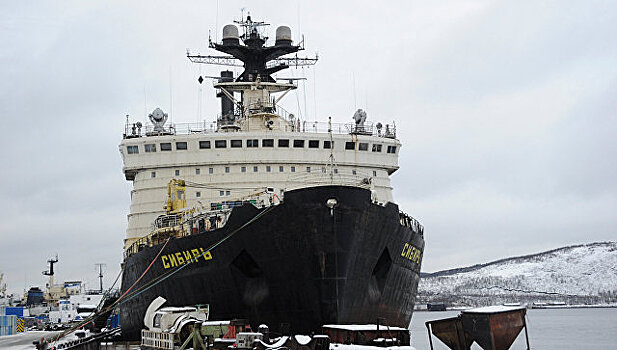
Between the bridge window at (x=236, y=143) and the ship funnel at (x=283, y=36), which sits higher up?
the ship funnel at (x=283, y=36)

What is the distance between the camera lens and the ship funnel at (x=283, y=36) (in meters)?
31.7

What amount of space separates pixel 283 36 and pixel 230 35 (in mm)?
2375

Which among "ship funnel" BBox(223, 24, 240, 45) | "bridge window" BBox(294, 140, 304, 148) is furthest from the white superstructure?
"ship funnel" BBox(223, 24, 240, 45)

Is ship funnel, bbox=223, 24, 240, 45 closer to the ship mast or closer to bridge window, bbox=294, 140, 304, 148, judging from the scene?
the ship mast

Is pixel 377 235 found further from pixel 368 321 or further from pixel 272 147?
pixel 272 147

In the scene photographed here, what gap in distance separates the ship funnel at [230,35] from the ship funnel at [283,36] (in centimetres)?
181

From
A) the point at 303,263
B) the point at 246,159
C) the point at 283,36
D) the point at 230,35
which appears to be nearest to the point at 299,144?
the point at 246,159

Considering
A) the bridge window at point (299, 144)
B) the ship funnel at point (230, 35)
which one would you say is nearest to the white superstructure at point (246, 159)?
the bridge window at point (299, 144)

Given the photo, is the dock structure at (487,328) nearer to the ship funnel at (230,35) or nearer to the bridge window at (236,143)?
the bridge window at (236,143)

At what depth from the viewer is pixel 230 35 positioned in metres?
31.3

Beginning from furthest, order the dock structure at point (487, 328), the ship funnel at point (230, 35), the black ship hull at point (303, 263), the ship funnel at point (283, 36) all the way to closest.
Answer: the ship funnel at point (283, 36) → the ship funnel at point (230, 35) → the dock structure at point (487, 328) → the black ship hull at point (303, 263)

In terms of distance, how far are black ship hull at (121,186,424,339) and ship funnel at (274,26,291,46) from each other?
14853mm

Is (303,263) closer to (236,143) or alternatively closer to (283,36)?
(236,143)

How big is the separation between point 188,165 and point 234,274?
8439mm
